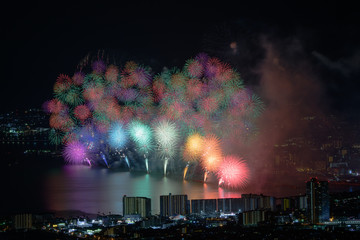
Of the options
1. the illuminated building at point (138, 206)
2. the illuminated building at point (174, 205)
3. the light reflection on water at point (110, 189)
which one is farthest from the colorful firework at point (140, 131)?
the illuminated building at point (138, 206)

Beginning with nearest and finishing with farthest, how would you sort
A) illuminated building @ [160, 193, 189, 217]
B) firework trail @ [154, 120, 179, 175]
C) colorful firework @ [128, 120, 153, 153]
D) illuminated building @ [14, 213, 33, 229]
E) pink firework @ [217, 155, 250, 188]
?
illuminated building @ [14, 213, 33, 229]
illuminated building @ [160, 193, 189, 217]
firework trail @ [154, 120, 179, 175]
colorful firework @ [128, 120, 153, 153]
pink firework @ [217, 155, 250, 188]

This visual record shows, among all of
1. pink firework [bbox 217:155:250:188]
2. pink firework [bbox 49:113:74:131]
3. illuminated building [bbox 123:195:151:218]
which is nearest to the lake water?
pink firework [bbox 217:155:250:188]

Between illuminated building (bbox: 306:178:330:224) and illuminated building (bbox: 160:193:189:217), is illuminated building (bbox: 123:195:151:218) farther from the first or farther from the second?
illuminated building (bbox: 306:178:330:224)

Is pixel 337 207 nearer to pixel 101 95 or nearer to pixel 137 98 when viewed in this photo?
pixel 137 98

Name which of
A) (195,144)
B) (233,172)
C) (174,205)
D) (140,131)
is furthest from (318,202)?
(140,131)

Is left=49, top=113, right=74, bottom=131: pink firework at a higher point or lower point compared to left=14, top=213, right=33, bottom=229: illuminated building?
higher

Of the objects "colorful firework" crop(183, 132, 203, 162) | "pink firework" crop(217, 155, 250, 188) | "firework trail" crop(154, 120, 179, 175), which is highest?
"firework trail" crop(154, 120, 179, 175)

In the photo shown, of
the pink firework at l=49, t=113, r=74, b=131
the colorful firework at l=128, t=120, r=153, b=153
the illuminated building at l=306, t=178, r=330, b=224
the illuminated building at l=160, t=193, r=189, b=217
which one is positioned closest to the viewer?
the illuminated building at l=306, t=178, r=330, b=224
